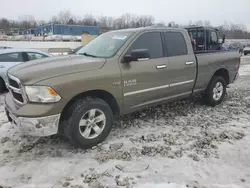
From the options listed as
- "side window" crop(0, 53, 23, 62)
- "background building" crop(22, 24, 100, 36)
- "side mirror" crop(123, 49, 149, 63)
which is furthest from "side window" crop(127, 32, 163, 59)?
"background building" crop(22, 24, 100, 36)

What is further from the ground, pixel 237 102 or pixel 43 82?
pixel 43 82

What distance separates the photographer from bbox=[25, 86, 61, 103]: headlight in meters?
3.28

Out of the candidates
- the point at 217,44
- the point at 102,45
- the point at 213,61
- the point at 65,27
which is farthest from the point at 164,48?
the point at 65,27

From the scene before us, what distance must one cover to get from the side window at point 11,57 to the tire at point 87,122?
210 inches

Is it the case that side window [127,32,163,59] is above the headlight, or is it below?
above

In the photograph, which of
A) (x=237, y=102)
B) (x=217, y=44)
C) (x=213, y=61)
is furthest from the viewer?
(x=217, y=44)

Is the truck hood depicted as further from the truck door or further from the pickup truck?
the truck door

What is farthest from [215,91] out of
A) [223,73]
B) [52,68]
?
[52,68]

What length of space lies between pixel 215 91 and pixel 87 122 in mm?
3689

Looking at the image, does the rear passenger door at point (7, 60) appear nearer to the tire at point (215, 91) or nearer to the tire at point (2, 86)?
the tire at point (2, 86)

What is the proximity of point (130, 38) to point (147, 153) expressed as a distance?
2012mm

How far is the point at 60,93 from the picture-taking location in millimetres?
3361

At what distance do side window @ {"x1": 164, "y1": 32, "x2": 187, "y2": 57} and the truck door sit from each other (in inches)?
7.6

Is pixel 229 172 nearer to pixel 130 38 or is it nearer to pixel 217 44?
pixel 130 38
